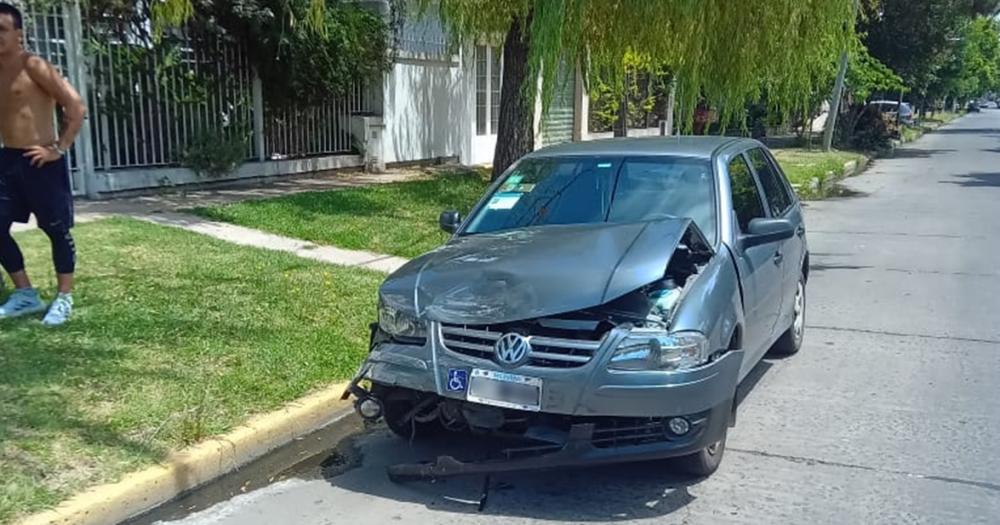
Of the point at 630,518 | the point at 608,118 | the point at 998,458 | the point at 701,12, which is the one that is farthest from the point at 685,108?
the point at 608,118

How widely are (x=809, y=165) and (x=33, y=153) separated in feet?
64.5

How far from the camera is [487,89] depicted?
19.1 meters

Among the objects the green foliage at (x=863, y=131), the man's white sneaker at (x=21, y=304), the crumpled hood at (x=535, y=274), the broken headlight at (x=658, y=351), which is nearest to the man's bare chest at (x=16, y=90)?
the man's white sneaker at (x=21, y=304)

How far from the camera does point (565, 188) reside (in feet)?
17.9

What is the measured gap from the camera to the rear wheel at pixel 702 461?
Result: 430 centimetres

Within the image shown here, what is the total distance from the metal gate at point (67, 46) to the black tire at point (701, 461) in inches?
351

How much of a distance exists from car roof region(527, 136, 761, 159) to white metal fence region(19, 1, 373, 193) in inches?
303

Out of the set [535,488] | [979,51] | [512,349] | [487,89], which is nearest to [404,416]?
[535,488]

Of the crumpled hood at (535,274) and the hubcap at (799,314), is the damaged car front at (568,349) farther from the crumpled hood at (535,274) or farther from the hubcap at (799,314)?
the hubcap at (799,314)

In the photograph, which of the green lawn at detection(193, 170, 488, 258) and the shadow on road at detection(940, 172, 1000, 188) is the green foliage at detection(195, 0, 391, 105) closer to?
the green lawn at detection(193, 170, 488, 258)

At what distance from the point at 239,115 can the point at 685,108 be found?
7341 millimetres

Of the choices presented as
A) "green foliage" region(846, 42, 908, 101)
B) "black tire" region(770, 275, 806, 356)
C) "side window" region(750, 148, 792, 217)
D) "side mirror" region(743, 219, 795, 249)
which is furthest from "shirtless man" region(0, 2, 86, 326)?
"green foliage" region(846, 42, 908, 101)

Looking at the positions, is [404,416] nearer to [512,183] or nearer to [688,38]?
[512,183]

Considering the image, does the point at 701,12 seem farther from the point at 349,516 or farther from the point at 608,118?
the point at 608,118
